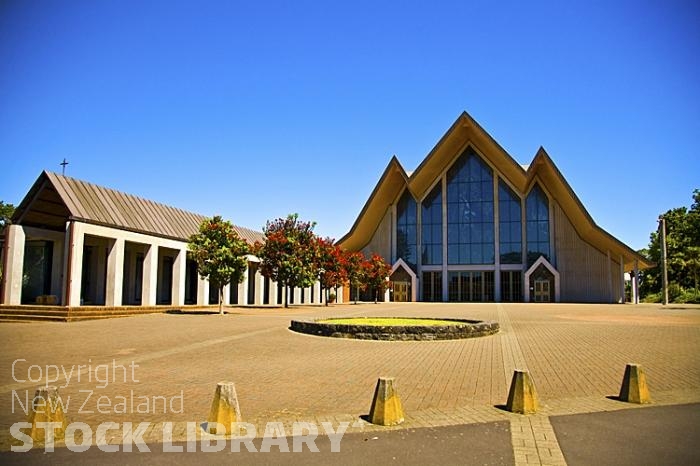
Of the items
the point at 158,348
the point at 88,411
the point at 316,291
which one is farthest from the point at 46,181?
the point at 316,291

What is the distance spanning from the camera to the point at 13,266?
22266 mm

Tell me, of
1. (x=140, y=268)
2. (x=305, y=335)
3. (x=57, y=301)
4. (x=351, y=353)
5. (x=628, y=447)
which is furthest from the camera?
(x=140, y=268)

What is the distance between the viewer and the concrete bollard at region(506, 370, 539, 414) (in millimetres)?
6520

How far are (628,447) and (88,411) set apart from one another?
6.32 meters

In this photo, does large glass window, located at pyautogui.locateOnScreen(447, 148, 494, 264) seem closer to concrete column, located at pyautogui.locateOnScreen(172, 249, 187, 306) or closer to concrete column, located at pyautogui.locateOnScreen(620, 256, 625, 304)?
concrete column, located at pyautogui.locateOnScreen(620, 256, 625, 304)

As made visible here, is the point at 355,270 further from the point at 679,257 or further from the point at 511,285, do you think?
the point at 679,257

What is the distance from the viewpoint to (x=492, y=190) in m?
48.5

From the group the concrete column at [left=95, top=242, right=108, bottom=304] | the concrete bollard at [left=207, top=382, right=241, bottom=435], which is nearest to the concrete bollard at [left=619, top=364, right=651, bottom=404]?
the concrete bollard at [left=207, top=382, right=241, bottom=435]

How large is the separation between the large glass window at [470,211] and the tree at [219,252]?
90.6 feet

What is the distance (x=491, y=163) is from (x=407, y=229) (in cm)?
1007

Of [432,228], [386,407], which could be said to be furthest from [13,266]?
[432,228]

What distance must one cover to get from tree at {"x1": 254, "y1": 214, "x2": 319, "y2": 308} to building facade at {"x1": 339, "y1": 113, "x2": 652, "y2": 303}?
55.2 feet

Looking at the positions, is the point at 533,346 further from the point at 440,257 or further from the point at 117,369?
the point at 440,257

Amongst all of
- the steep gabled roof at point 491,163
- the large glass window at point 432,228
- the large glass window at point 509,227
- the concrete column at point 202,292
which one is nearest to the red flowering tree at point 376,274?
the large glass window at point 432,228
